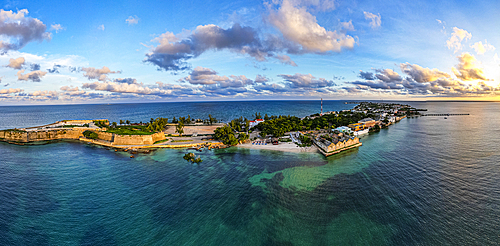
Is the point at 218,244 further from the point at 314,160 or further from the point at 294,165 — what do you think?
the point at 314,160

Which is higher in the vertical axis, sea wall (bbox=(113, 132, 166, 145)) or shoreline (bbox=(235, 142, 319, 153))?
sea wall (bbox=(113, 132, 166, 145))

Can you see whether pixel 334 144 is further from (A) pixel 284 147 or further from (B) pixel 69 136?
(B) pixel 69 136

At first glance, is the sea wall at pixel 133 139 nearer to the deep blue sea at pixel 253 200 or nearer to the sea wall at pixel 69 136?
the sea wall at pixel 69 136

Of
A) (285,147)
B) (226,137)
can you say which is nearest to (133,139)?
(226,137)

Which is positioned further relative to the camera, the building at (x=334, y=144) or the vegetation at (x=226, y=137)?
the vegetation at (x=226, y=137)

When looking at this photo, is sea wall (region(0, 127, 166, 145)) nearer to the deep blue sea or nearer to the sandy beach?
the deep blue sea

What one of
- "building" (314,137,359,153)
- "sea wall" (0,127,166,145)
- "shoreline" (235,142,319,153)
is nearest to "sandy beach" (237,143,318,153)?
"shoreline" (235,142,319,153)

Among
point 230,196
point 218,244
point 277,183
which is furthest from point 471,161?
Result: point 218,244

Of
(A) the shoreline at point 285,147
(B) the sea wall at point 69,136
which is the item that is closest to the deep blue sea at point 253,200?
(A) the shoreline at point 285,147

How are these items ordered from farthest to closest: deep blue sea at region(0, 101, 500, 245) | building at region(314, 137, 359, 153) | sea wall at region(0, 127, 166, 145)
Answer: sea wall at region(0, 127, 166, 145) < building at region(314, 137, 359, 153) < deep blue sea at region(0, 101, 500, 245)
